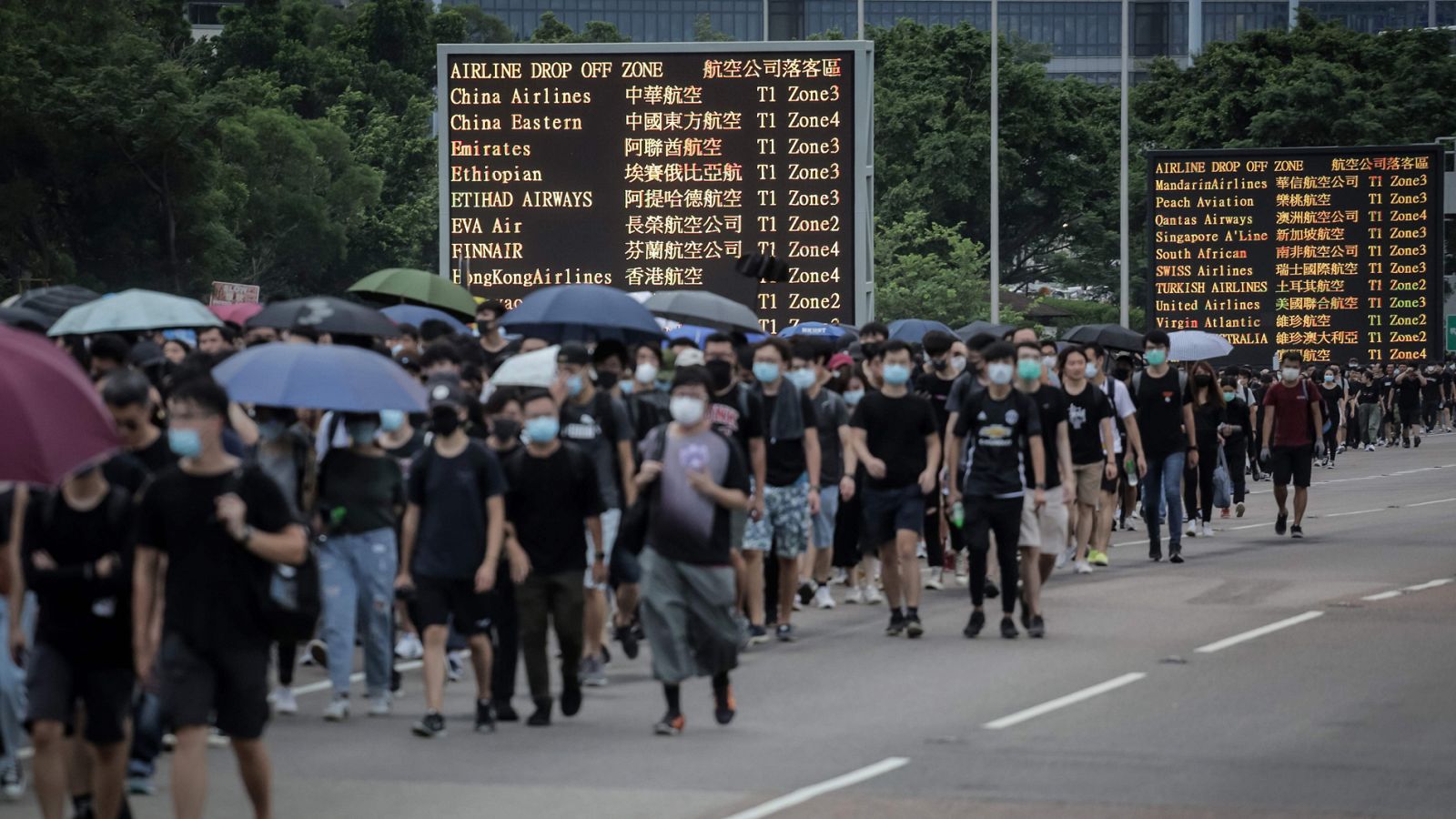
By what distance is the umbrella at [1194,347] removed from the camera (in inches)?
1052

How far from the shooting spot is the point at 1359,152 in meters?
38.0

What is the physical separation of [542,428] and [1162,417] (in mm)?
10139

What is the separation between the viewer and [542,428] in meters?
11.2

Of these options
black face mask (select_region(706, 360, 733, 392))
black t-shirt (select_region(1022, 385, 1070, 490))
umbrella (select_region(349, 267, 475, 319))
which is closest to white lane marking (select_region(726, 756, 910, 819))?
black face mask (select_region(706, 360, 733, 392))

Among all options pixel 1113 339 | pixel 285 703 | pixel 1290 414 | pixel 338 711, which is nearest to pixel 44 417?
pixel 338 711

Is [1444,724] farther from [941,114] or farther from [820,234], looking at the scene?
[941,114]

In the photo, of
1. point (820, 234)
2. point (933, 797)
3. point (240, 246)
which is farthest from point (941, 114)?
point (933, 797)

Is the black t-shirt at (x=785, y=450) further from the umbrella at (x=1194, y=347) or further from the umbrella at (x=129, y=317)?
the umbrella at (x=1194, y=347)

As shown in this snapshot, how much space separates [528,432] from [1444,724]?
4527 millimetres

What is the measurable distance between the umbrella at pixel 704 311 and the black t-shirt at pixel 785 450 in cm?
251

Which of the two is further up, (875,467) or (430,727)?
(875,467)

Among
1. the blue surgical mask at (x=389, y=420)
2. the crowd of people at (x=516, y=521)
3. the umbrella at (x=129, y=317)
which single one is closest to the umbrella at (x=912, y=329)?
the crowd of people at (x=516, y=521)

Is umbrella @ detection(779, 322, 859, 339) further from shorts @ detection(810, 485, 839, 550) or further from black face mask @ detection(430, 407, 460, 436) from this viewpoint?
black face mask @ detection(430, 407, 460, 436)

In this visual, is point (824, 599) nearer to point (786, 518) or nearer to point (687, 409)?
point (786, 518)
